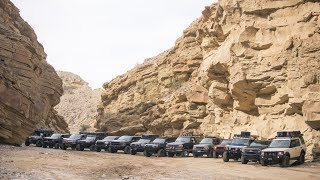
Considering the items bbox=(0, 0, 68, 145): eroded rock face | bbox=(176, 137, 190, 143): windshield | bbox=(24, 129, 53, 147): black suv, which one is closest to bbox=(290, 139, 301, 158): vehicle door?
bbox=(176, 137, 190, 143): windshield

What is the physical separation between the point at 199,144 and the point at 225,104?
12171 mm

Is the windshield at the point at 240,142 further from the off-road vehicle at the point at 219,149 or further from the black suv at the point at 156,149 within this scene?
the black suv at the point at 156,149

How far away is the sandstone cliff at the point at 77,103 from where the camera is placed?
10150cm

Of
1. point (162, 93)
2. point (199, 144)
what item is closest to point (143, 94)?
point (162, 93)

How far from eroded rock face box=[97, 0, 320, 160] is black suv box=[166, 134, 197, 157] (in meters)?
6.53

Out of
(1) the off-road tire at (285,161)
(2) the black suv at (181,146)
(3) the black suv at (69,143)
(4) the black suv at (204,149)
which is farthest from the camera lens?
(3) the black suv at (69,143)

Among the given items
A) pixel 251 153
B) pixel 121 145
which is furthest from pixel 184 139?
pixel 251 153

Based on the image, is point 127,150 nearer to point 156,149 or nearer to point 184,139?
point 156,149

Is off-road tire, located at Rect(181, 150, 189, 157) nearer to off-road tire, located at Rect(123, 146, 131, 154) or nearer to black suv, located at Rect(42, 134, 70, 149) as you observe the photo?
off-road tire, located at Rect(123, 146, 131, 154)

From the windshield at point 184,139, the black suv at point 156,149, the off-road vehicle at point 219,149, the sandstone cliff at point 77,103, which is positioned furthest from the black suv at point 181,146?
the sandstone cliff at point 77,103

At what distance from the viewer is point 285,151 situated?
2255 centimetres

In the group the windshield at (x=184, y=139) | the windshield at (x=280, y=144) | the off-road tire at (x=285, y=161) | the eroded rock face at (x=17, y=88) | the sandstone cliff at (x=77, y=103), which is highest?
the sandstone cliff at (x=77, y=103)

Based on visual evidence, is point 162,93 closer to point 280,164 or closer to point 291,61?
point 291,61

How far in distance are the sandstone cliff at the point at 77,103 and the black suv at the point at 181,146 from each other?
60.8 m
